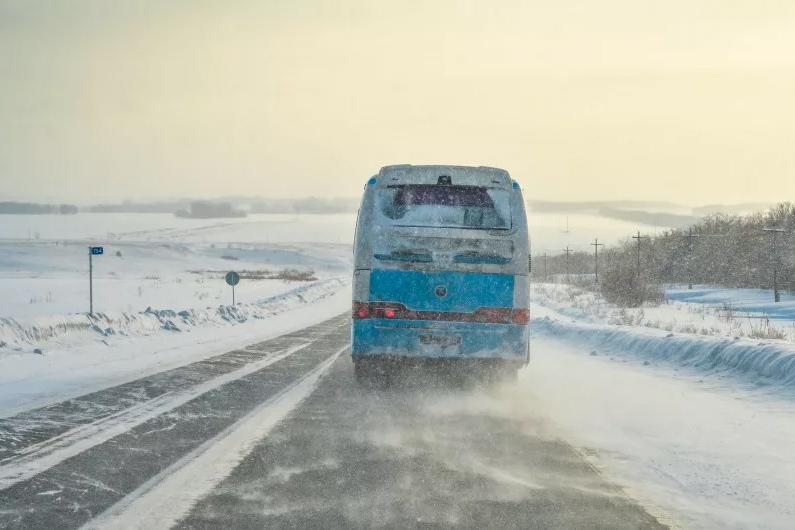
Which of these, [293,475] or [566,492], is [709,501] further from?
[293,475]

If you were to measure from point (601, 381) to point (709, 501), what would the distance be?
6.45 meters

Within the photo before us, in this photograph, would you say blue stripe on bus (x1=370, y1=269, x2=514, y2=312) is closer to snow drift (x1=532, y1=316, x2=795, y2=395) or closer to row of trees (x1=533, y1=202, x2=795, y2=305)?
snow drift (x1=532, y1=316, x2=795, y2=395)

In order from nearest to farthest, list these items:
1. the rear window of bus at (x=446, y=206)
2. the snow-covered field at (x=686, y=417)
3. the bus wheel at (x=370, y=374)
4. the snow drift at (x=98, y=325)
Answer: the snow-covered field at (x=686, y=417)
the rear window of bus at (x=446, y=206)
the bus wheel at (x=370, y=374)
the snow drift at (x=98, y=325)

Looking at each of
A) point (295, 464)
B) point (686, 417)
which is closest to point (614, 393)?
point (686, 417)

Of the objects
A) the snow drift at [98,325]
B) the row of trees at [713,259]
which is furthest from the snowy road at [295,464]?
the row of trees at [713,259]

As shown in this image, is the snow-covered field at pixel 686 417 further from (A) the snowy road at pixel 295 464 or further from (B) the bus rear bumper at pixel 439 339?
(B) the bus rear bumper at pixel 439 339

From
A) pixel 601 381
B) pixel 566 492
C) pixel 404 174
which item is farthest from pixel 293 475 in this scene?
pixel 601 381

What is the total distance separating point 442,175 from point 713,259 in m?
76.2

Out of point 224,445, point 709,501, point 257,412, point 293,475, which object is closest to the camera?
point 709,501

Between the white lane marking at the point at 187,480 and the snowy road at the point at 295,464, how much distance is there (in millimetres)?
16

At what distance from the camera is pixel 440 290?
9.33 m

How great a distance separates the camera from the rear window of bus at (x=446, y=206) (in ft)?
31.3

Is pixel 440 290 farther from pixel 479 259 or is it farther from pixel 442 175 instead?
pixel 442 175

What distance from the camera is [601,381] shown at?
11375 millimetres
